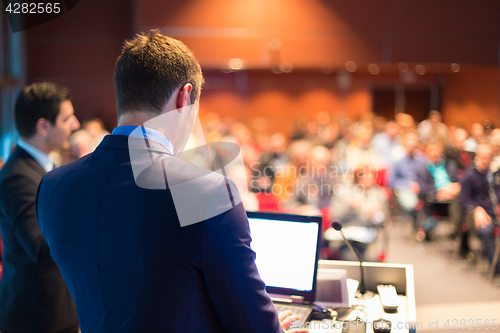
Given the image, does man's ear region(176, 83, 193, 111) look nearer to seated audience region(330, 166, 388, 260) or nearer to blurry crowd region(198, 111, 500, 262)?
blurry crowd region(198, 111, 500, 262)

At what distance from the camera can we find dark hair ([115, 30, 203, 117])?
0.85 m

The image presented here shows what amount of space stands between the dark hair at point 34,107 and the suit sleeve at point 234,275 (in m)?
1.22

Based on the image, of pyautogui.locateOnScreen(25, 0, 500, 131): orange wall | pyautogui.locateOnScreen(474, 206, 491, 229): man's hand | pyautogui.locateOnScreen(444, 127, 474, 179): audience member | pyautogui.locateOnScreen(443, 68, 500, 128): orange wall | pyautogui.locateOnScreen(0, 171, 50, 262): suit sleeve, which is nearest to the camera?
pyautogui.locateOnScreen(0, 171, 50, 262): suit sleeve

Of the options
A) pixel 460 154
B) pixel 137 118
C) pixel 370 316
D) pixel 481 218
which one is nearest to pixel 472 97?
pixel 460 154

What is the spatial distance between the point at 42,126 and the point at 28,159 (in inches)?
6.3

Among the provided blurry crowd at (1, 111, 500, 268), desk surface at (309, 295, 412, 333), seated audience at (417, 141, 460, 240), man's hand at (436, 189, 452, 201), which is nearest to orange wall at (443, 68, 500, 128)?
blurry crowd at (1, 111, 500, 268)

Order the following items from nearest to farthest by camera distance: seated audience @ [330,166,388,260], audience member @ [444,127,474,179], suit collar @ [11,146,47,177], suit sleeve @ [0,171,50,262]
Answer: suit sleeve @ [0,171,50,262] < suit collar @ [11,146,47,177] < seated audience @ [330,166,388,260] < audience member @ [444,127,474,179]

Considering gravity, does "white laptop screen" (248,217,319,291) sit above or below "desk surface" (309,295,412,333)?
above

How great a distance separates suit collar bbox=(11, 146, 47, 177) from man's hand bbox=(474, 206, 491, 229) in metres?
4.19

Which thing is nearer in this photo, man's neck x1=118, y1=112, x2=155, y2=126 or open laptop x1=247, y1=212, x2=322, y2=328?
man's neck x1=118, y1=112, x2=155, y2=126

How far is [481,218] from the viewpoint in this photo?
13.8 ft

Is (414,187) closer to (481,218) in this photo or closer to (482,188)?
(482,188)

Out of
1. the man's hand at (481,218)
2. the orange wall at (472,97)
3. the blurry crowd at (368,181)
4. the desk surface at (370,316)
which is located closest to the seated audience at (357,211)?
the blurry crowd at (368,181)

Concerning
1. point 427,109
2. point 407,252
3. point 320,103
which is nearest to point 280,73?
point 320,103
